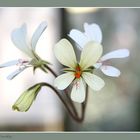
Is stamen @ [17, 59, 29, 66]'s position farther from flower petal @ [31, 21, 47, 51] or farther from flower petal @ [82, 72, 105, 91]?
flower petal @ [82, 72, 105, 91]

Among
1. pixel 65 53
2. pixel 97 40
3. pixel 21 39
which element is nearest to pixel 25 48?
pixel 21 39

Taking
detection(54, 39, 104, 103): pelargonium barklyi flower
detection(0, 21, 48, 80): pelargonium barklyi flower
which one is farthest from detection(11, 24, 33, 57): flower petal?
detection(54, 39, 104, 103): pelargonium barklyi flower

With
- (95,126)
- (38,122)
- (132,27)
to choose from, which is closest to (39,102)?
(38,122)

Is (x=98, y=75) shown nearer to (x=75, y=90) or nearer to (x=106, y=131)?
Answer: (x=75, y=90)

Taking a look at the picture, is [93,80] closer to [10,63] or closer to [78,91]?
[78,91]

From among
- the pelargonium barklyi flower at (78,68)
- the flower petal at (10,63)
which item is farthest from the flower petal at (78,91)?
the flower petal at (10,63)

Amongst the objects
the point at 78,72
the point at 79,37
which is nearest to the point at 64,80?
the point at 78,72

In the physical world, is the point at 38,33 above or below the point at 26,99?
above

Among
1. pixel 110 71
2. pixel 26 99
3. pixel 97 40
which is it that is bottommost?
pixel 26 99
